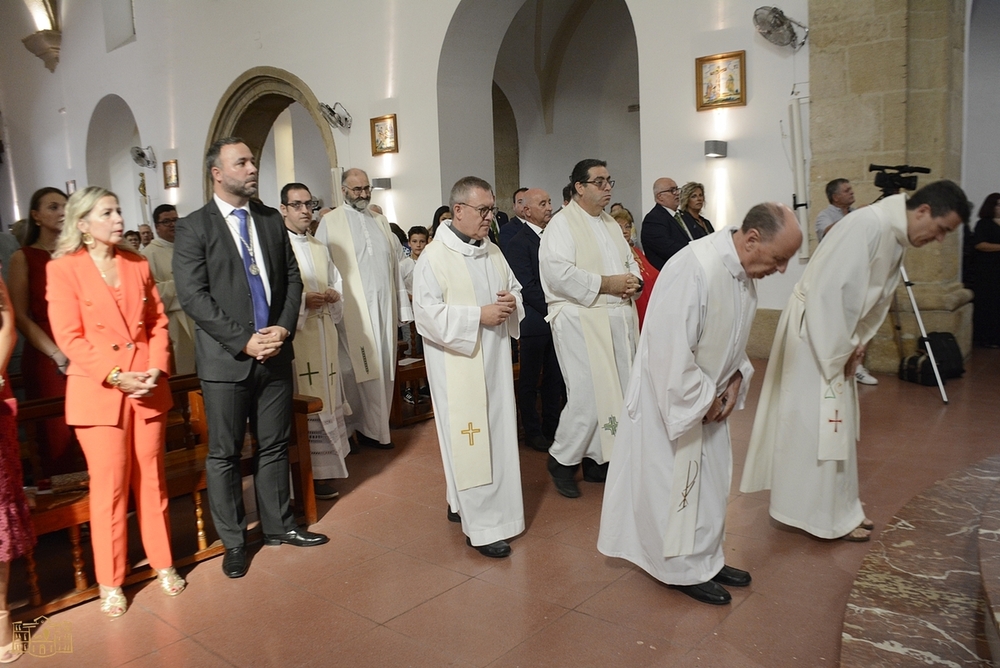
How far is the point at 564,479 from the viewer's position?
4145mm

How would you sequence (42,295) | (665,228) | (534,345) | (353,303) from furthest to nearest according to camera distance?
(665,228) < (353,303) < (534,345) < (42,295)

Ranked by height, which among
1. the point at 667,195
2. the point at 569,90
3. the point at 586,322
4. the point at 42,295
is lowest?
the point at 586,322

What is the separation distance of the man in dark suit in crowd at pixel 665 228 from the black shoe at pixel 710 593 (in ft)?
11.3

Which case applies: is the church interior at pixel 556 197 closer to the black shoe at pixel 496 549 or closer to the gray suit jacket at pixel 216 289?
the black shoe at pixel 496 549

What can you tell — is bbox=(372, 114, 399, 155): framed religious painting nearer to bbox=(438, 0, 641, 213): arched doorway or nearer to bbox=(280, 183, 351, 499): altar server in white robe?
bbox=(438, 0, 641, 213): arched doorway

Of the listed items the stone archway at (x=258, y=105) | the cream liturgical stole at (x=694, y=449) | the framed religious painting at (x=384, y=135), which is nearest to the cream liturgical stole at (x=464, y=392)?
the cream liturgical stole at (x=694, y=449)

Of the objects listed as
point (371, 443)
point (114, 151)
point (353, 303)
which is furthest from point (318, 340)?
point (114, 151)

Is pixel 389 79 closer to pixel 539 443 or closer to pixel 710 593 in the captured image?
pixel 539 443

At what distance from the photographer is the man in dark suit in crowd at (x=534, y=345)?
4902 mm

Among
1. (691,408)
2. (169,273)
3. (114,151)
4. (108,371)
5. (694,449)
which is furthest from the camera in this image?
(114,151)

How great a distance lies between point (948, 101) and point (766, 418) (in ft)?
14.7

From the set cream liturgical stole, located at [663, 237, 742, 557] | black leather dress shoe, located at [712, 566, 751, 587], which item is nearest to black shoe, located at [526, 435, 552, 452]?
black leather dress shoe, located at [712, 566, 751, 587]

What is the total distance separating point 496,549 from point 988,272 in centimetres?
698

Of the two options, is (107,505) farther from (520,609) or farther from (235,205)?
(520,609)
